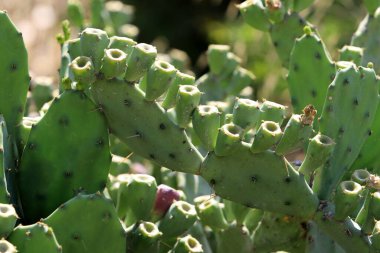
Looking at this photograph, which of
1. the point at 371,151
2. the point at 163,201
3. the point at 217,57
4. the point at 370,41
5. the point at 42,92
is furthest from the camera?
the point at 217,57

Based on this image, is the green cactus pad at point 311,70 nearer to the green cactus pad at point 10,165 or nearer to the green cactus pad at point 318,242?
the green cactus pad at point 318,242

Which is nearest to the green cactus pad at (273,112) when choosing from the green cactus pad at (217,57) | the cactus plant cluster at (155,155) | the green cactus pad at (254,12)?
the cactus plant cluster at (155,155)

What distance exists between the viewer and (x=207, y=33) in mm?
7117

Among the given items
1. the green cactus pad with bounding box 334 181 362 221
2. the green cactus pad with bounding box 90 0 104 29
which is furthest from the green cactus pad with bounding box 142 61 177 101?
the green cactus pad with bounding box 90 0 104 29

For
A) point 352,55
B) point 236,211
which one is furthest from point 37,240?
point 352,55

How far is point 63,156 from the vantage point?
2016 mm

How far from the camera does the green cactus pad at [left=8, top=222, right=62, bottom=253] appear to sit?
173 centimetres

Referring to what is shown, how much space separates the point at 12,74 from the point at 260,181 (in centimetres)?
65

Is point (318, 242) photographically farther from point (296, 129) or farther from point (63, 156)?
point (63, 156)

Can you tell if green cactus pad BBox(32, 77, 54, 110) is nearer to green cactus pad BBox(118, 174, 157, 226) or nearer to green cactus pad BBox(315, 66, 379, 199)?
green cactus pad BBox(118, 174, 157, 226)

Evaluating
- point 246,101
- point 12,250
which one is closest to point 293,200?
point 246,101

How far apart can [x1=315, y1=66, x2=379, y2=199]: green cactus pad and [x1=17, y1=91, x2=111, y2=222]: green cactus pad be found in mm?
525

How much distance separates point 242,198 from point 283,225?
0.33 m

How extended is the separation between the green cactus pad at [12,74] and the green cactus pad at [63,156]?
0.45 ft
